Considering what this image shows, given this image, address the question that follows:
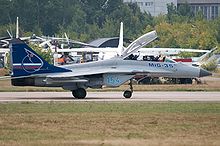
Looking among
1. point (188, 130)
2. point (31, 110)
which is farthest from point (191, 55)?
point (188, 130)

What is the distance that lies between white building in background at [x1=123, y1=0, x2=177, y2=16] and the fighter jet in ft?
381

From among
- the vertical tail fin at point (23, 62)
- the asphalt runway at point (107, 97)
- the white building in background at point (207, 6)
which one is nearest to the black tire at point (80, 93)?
the asphalt runway at point (107, 97)

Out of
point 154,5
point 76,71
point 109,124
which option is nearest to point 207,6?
point 154,5

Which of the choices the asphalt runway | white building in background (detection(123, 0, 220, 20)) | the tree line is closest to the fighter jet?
the asphalt runway

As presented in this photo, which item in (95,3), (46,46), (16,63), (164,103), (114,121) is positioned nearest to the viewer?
(114,121)

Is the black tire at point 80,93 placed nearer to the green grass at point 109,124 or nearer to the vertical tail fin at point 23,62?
the vertical tail fin at point 23,62

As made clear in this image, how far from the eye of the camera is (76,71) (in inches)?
1528

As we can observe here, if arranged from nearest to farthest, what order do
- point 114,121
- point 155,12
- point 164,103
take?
point 114,121
point 164,103
point 155,12

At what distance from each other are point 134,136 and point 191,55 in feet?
223

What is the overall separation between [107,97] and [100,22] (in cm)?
9745

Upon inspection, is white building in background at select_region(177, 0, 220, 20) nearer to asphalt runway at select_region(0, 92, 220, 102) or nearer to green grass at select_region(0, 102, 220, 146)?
asphalt runway at select_region(0, 92, 220, 102)

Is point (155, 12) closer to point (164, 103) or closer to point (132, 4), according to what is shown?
point (132, 4)

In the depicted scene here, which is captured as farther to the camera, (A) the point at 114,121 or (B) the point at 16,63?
Result: (B) the point at 16,63

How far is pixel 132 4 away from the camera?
14612 cm
